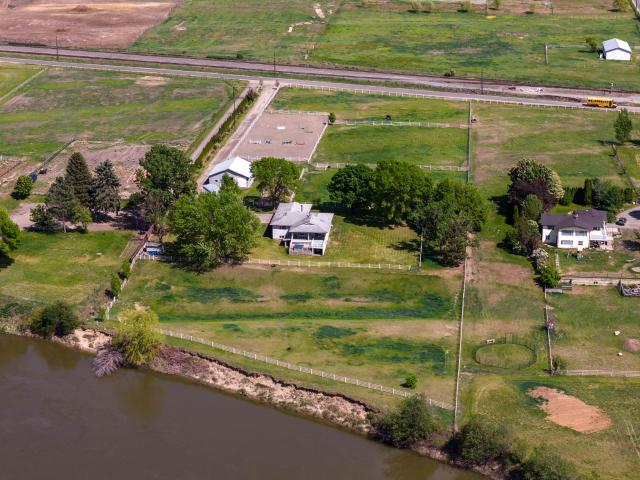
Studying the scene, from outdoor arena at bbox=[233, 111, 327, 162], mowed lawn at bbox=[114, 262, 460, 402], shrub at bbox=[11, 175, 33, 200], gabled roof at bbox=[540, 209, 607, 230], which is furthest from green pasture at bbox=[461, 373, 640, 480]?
shrub at bbox=[11, 175, 33, 200]

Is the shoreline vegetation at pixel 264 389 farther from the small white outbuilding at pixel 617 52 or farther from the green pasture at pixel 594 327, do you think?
the small white outbuilding at pixel 617 52

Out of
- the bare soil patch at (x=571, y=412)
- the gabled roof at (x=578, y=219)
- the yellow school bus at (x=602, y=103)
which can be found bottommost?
the yellow school bus at (x=602, y=103)

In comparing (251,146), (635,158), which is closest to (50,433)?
(251,146)

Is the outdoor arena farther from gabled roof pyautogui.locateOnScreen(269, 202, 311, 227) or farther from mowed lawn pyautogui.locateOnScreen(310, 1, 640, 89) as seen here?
mowed lawn pyautogui.locateOnScreen(310, 1, 640, 89)

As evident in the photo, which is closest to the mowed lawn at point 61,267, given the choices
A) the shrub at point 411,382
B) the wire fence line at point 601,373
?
the shrub at point 411,382

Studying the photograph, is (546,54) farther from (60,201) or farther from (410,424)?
(410,424)

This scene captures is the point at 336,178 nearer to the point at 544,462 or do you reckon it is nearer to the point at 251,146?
the point at 251,146

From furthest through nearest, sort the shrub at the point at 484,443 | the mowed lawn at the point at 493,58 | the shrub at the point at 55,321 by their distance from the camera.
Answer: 1. the mowed lawn at the point at 493,58
2. the shrub at the point at 55,321
3. the shrub at the point at 484,443
